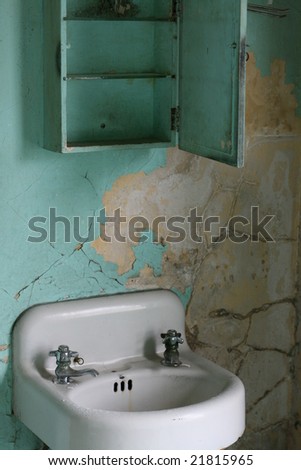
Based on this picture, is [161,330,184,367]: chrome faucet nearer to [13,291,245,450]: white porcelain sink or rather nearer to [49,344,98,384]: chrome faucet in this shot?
[13,291,245,450]: white porcelain sink

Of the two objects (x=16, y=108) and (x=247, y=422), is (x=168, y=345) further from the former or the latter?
(x=16, y=108)

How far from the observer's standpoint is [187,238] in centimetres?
232

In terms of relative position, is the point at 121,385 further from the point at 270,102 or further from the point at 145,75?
the point at 270,102

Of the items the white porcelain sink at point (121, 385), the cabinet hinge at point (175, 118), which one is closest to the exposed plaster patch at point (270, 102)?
the cabinet hinge at point (175, 118)

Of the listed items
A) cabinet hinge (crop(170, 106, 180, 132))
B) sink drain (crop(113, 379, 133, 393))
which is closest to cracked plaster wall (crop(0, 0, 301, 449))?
cabinet hinge (crop(170, 106, 180, 132))

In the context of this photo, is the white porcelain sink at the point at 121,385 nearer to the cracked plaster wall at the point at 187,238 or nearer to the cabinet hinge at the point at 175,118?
the cracked plaster wall at the point at 187,238

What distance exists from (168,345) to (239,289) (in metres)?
0.32

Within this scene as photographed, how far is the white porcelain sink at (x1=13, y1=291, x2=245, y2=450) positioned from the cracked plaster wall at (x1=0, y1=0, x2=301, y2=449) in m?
0.06

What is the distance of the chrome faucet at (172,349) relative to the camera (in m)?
2.19

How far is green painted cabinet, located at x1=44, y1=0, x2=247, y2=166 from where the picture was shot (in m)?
1.95

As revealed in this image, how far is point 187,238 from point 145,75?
450 millimetres

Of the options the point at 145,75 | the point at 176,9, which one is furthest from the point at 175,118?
the point at 176,9

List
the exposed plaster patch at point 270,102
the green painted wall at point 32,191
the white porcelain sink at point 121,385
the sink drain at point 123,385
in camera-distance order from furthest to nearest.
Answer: the exposed plaster patch at point 270,102 → the sink drain at point 123,385 → the green painted wall at point 32,191 → the white porcelain sink at point 121,385

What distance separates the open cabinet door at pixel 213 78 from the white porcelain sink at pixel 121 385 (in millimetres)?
450
